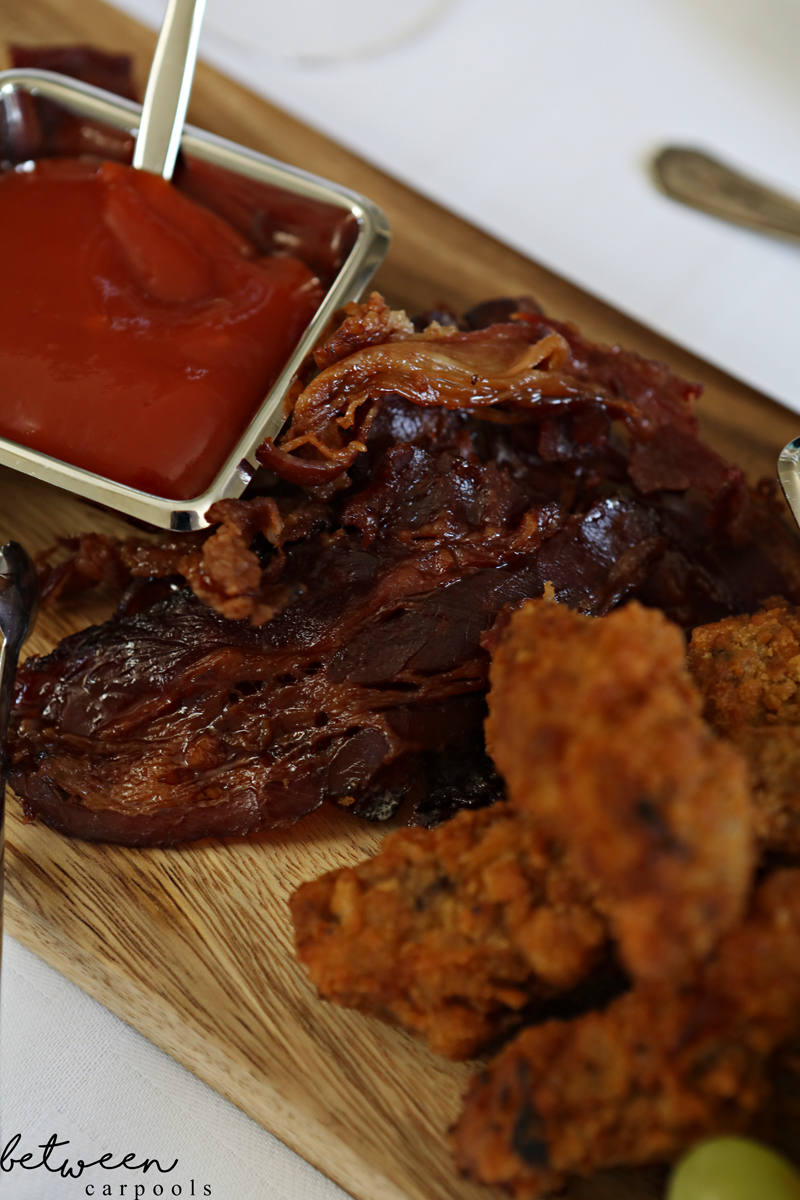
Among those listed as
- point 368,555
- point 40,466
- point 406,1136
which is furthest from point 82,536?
point 406,1136

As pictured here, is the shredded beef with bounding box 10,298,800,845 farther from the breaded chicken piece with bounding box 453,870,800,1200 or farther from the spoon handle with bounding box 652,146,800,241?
the spoon handle with bounding box 652,146,800,241

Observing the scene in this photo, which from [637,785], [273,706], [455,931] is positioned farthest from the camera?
[273,706]

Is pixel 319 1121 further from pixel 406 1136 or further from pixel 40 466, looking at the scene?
pixel 40 466

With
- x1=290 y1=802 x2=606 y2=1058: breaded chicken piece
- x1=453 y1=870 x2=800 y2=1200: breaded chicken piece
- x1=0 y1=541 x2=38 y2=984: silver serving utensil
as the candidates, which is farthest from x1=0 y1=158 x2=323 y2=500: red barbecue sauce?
x1=453 y1=870 x2=800 y2=1200: breaded chicken piece

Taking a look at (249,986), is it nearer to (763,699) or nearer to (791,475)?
(763,699)

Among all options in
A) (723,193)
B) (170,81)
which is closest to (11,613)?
(170,81)
